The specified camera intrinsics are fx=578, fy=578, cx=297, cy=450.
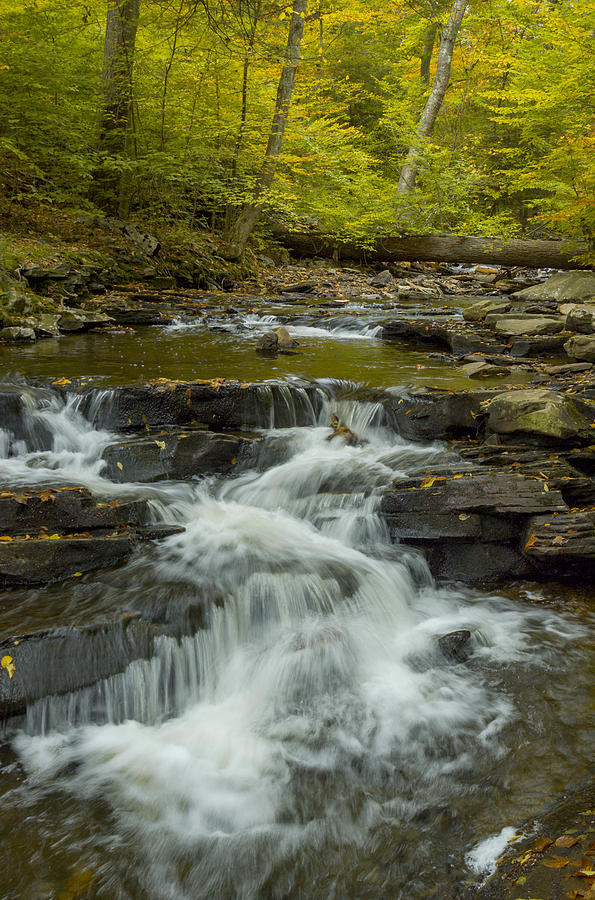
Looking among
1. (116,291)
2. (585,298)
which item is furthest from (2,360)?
(585,298)

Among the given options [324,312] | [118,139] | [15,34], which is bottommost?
[324,312]

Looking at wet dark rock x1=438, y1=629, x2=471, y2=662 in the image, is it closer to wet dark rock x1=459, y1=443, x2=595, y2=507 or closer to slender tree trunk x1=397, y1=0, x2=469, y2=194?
wet dark rock x1=459, y1=443, x2=595, y2=507

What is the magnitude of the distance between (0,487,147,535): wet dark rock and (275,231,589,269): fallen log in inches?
544

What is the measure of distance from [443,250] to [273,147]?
19.5 ft

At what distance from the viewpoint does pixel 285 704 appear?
145 inches

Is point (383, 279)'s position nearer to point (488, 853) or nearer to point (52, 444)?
point (52, 444)

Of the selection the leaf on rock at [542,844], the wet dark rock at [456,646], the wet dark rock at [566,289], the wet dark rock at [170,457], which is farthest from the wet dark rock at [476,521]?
the wet dark rock at [566,289]

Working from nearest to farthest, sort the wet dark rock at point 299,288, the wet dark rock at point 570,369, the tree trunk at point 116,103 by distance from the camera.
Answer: the wet dark rock at point 570,369
the tree trunk at point 116,103
the wet dark rock at point 299,288

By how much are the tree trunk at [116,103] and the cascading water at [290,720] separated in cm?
1069

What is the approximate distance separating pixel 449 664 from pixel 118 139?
13729 millimetres

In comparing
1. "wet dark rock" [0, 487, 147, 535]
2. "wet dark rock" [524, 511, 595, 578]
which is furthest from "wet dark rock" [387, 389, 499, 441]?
"wet dark rock" [0, 487, 147, 535]

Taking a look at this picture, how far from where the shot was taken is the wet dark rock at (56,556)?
4082 millimetres

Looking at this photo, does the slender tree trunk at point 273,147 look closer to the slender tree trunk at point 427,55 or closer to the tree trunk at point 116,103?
the tree trunk at point 116,103

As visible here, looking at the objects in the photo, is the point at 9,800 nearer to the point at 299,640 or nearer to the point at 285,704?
the point at 285,704
